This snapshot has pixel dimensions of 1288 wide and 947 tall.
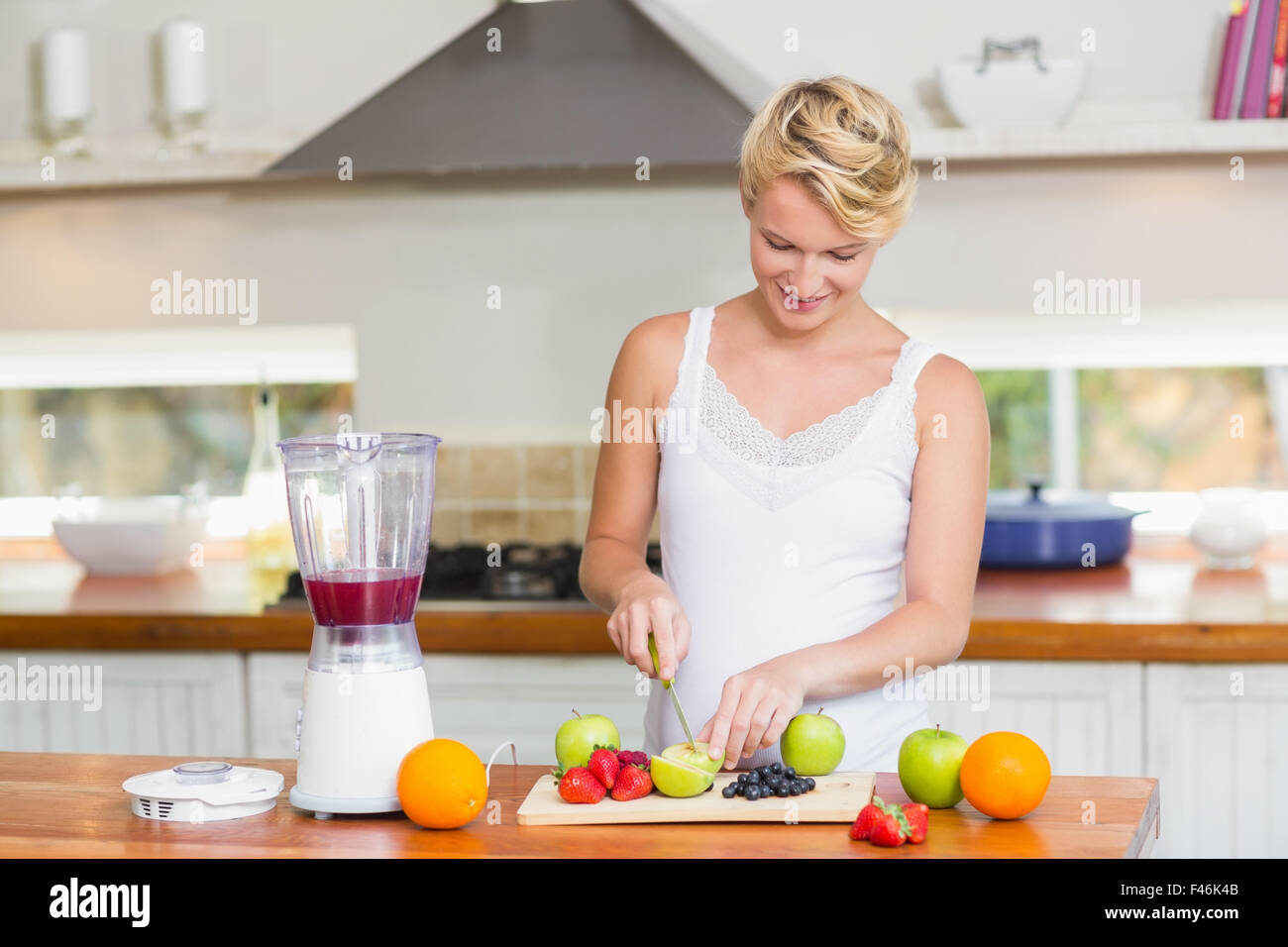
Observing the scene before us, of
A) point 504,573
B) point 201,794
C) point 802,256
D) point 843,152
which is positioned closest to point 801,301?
point 802,256

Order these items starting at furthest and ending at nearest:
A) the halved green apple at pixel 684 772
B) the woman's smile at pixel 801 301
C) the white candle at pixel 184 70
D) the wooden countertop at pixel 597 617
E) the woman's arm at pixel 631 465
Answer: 1. the white candle at pixel 184 70
2. the wooden countertop at pixel 597 617
3. the woman's arm at pixel 631 465
4. the woman's smile at pixel 801 301
5. the halved green apple at pixel 684 772

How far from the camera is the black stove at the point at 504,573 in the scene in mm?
2543

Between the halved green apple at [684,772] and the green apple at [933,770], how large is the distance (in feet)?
0.58

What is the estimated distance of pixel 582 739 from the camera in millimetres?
1388

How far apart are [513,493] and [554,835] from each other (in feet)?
5.77

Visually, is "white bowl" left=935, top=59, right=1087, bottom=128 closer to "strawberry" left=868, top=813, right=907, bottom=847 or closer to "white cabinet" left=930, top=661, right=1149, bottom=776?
"white cabinet" left=930, top=661, right=1149, bottom=776

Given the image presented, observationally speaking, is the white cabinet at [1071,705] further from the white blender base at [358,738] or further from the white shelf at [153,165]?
the white shelf at [153,165]

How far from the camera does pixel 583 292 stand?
2.91m

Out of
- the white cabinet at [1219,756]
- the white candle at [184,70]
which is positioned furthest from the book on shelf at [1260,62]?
the white candle at [184,70]

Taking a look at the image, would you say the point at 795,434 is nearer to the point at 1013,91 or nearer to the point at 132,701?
the point at 1013,91

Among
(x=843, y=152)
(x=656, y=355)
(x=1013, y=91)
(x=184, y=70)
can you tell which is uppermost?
(x=184, y=70)

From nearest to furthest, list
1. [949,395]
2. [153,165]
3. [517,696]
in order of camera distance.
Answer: [949,395], [517,696], [153,165]

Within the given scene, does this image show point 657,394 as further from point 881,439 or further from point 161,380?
point 161,380

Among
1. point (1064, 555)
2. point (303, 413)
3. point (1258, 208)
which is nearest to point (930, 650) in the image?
point (1064, 555)
